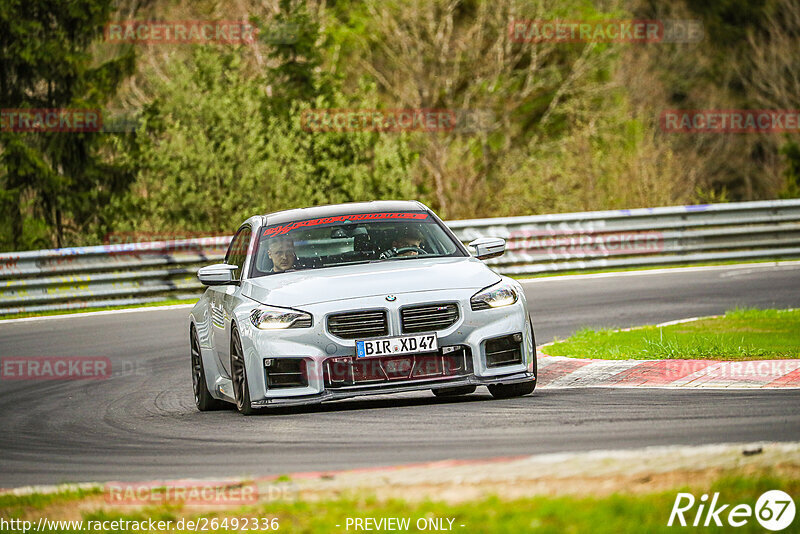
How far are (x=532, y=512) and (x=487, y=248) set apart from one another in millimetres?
5541

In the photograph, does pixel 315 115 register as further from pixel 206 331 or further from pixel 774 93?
pixel 774 93

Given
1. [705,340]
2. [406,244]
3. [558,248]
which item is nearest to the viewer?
[406,244]

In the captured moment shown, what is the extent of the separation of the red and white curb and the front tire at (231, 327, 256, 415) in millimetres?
2564

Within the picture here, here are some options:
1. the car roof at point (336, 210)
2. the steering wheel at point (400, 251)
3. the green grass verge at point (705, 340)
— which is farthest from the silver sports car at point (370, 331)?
the green grass verge at point (705, 340)

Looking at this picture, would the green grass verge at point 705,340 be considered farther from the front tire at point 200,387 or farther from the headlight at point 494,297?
the front tire at point 200,387

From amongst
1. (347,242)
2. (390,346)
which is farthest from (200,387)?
(390,346)

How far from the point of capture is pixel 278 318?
9.38m

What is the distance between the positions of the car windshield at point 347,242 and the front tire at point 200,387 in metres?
1.12

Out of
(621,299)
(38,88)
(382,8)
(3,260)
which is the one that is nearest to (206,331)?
(621,299)

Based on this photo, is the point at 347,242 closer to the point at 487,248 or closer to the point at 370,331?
the point at 487,248

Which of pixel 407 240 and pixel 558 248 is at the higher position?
pixel 407 240

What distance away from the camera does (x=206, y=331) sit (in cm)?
1102

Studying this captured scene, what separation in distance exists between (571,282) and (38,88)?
16565 mm

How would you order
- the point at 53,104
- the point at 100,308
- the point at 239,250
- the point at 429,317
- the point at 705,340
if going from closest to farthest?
the point at 429,317, the point at 239,250, the point at 705,340, the point at 100,308, the point at 53,104
